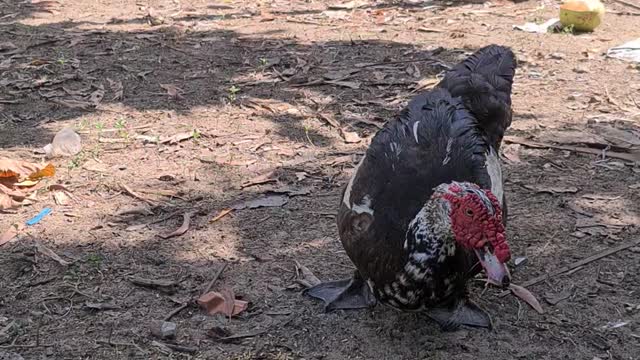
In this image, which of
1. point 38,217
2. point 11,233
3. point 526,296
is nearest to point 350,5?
point 38,217

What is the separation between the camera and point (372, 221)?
3.47m

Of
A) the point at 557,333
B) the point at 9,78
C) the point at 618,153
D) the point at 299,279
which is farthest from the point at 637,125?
the point at 9,78

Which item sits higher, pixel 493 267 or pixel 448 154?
pixel 448 154

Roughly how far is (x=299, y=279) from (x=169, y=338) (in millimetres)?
793

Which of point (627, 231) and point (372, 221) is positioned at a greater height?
point (372, 221)

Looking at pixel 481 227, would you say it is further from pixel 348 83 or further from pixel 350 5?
pixel 350 5

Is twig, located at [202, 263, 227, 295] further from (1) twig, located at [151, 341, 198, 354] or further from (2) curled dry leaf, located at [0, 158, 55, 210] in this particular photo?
(2) curled dry leaf, located at [0, 158, 55, 210]

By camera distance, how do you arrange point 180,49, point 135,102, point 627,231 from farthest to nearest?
point 180,49
point 135,102
point 627,231

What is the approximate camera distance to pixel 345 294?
391 cm

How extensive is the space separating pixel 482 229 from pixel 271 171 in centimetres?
249

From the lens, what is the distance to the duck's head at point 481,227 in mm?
2998

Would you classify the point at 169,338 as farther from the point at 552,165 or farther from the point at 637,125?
the point at 637,125

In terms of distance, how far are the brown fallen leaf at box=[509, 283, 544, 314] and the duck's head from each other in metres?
0.96

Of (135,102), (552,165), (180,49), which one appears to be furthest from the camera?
(180,49)
